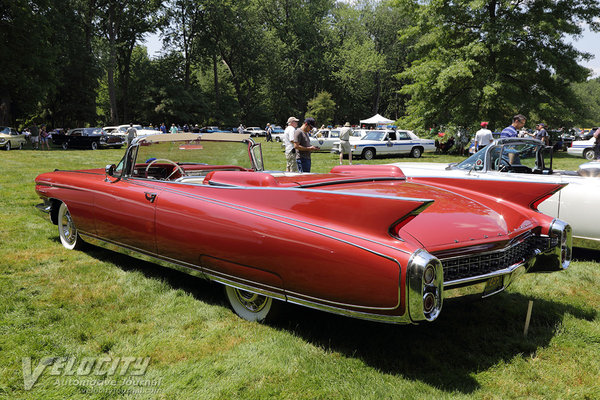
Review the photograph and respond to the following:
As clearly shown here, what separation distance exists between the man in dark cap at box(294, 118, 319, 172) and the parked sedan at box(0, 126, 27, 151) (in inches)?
763

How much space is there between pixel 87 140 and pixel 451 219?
82.4 feet

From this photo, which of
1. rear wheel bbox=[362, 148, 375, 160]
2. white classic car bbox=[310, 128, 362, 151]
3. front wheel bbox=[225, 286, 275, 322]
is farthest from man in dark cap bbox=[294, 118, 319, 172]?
white classic car bbox=[310, 128, 362, 151]

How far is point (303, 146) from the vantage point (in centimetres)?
837

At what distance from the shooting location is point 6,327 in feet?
10.3

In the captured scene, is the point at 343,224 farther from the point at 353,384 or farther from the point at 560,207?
the point at 560,207

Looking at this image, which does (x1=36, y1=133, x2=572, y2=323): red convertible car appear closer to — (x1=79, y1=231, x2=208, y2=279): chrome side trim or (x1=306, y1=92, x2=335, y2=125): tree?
(x1=79, y1=231, x2=208, y2=279): chrome side trim

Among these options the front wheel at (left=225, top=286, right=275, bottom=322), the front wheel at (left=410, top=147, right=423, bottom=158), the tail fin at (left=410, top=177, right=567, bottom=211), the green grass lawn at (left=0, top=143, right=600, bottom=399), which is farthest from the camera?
the front wheel at (left=410, top=147, right=423, bottom=158)

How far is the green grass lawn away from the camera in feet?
8.23

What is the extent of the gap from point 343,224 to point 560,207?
358 cm

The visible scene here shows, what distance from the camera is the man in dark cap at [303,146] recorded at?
8.26 metres

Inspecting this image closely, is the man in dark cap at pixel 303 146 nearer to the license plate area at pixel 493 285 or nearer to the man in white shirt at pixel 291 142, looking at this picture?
the man in white shirt at pixel 291 142

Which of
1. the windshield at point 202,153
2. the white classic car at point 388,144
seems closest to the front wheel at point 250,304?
the windshield at point 202,153

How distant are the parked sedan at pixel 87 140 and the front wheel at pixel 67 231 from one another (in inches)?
829

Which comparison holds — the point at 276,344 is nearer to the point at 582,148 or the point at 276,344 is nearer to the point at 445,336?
the point at 445,336
